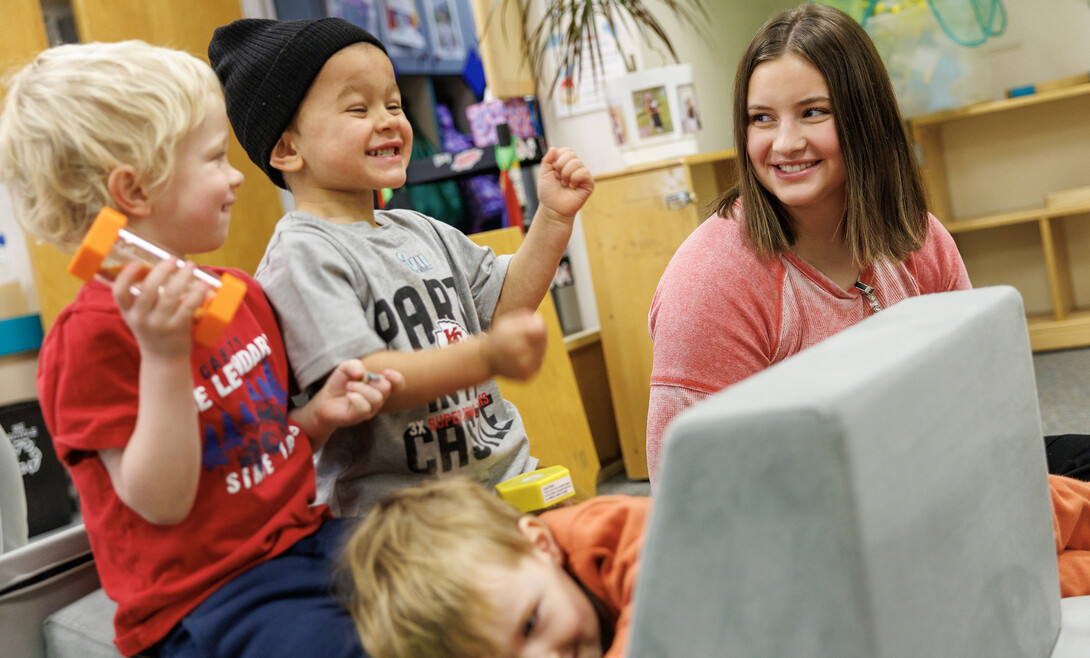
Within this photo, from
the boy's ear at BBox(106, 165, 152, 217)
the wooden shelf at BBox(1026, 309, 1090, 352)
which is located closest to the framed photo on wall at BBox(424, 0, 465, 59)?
the wooden shelf at BBox(1026, 309, 1090, 352)

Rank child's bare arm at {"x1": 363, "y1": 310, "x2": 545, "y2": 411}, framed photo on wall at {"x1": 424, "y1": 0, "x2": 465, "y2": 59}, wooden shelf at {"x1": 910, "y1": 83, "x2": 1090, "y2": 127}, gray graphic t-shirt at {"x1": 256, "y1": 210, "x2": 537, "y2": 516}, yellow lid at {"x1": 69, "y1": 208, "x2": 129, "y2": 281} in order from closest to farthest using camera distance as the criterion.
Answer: yellow lid at {"x1": 69, "y1": 208, "x2": 129, "y2": 281} < child's bare arm at {"x1": 363, "y1": 310, "x2": 545, "y2": 411} < gray graphic t-shirt at {"x1": 256, "y1": 210, "x2": 537, "y2": 516} < framed photo on wall at {"x1": 424, "y1": 0, "x2": 465, "y2": 59} < wooden shelf at {"x1": 910, "y1": 83, "x2": 1090, "y2": 127}

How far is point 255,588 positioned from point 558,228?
55 cm

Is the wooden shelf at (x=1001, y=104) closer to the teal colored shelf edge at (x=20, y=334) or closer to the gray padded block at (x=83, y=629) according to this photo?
the teal colored shelf edge at (x=20, y=334)

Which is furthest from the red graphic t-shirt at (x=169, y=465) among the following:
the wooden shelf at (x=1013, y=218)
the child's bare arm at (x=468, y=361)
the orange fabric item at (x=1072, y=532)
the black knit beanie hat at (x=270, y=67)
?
the wooden shelf at (x=1013, y=218)

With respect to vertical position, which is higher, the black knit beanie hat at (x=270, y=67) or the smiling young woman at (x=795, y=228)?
the black knit beanie hat at (x=270, y=67)

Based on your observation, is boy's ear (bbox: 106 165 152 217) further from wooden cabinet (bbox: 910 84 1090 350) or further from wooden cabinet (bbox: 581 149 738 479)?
wooden cabinet (bbox: 910 84 1090 350)

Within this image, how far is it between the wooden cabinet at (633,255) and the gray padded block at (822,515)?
207 cm

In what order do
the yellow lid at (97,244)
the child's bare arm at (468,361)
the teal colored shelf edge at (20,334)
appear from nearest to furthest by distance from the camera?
the yellow lid at (97,244) → the child's bare arm at (468,361) → the teal colored shelf edge at (20,334)

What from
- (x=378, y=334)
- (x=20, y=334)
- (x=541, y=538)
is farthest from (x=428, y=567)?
(x=20, y=334)

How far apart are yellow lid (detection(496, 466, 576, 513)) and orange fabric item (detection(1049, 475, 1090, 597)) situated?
1.82 ft

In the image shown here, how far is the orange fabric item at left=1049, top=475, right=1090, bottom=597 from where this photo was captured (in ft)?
3.52

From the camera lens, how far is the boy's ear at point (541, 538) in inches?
32.5

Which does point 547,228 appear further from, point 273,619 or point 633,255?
point 633,255

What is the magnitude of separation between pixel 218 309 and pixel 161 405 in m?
0.09
